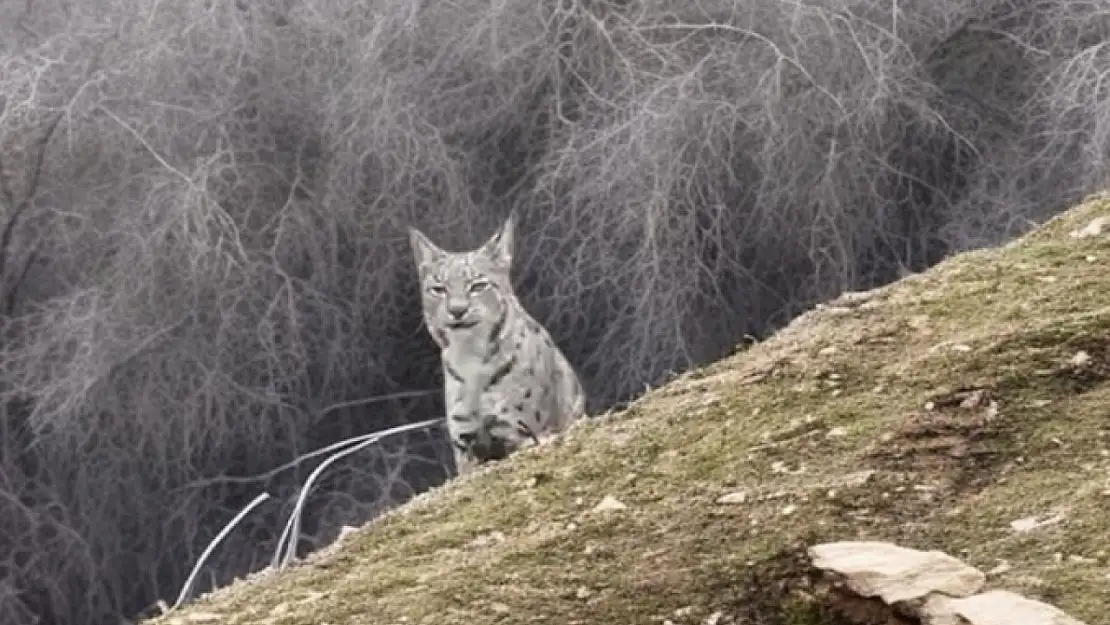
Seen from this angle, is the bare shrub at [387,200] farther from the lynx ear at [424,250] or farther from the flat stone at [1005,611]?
the flat stone at [1005,611]

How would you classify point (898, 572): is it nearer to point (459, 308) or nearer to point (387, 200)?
point (459, 308)

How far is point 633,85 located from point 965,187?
0.66 m

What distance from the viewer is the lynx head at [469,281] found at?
3.18 metres

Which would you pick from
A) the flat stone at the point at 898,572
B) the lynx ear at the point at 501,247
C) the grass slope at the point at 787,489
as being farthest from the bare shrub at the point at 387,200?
the flat stone at the point at 898,572

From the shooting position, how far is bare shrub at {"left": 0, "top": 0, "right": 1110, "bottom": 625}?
3.47 m

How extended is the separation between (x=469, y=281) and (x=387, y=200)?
577mm

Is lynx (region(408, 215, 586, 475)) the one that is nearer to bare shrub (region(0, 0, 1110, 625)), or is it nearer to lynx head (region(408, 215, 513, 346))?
lynx head (region(408, 215, 513, 346))

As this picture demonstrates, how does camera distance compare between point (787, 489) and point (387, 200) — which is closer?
point (787, 489)

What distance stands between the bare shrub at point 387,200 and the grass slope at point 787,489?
1755 millimetres

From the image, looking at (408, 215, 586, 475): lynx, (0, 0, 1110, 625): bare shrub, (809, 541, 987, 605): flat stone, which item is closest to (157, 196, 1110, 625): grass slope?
(809, 541, 987, 605): flat stone

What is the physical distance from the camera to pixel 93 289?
380cm

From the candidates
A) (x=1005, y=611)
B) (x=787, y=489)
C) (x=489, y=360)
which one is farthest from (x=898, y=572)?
(x=489, y=360)

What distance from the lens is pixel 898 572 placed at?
1189 mm

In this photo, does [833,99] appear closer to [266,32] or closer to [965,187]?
[965,187]
